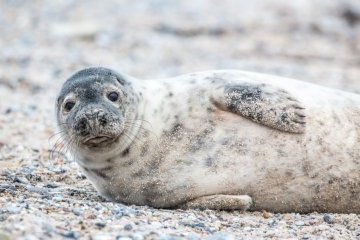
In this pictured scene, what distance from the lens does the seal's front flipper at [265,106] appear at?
5.01 meters

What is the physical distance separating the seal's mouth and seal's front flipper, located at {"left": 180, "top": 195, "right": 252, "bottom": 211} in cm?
58

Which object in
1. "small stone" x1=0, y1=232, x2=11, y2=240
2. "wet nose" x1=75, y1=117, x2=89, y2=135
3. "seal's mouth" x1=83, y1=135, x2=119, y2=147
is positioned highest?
"wet nose" x1=75, y1=117, x2=89, y2=135

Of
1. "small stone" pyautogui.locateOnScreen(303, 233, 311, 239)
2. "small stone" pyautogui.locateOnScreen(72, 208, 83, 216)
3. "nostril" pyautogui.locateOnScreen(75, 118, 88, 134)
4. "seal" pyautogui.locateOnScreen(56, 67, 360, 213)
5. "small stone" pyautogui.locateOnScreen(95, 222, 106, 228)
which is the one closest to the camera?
"small stone" pyautogui.locateOnScreen(95, 222, 106, 228)

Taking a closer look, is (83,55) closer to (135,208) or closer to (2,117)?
(2,117)

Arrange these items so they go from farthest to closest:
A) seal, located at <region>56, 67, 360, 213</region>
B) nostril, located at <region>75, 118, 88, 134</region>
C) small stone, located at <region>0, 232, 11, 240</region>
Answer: seal, located at <region>56, 67, 360, 213</region>
nostril, located at <region>75, 118, 88, 134</region>
small stone, located at <region>0, 232, 11, 240</region>

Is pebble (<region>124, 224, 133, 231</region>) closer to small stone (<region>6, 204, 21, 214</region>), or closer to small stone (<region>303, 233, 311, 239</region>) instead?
small stone (<region>6, 204, 21, 214</region>)

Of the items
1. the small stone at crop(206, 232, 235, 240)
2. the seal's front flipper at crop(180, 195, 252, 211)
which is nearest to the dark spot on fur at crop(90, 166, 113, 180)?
the seal's front flipper at crop(180, 195, 252, 211)

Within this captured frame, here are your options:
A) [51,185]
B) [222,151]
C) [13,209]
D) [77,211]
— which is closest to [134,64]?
[51,185]

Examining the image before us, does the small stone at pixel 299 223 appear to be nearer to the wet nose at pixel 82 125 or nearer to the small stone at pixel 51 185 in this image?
the wet nose at pixel 82 125

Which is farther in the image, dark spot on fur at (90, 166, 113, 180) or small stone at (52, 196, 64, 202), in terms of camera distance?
dark spot on fur at (90, 166, 113, 180)

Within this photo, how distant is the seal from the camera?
4.98 meters

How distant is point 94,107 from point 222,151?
2.64 ft

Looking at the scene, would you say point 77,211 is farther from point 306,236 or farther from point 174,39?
point 174,39

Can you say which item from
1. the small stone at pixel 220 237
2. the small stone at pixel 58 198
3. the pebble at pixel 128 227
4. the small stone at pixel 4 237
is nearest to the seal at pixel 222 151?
the small stone at pixel 58 198
